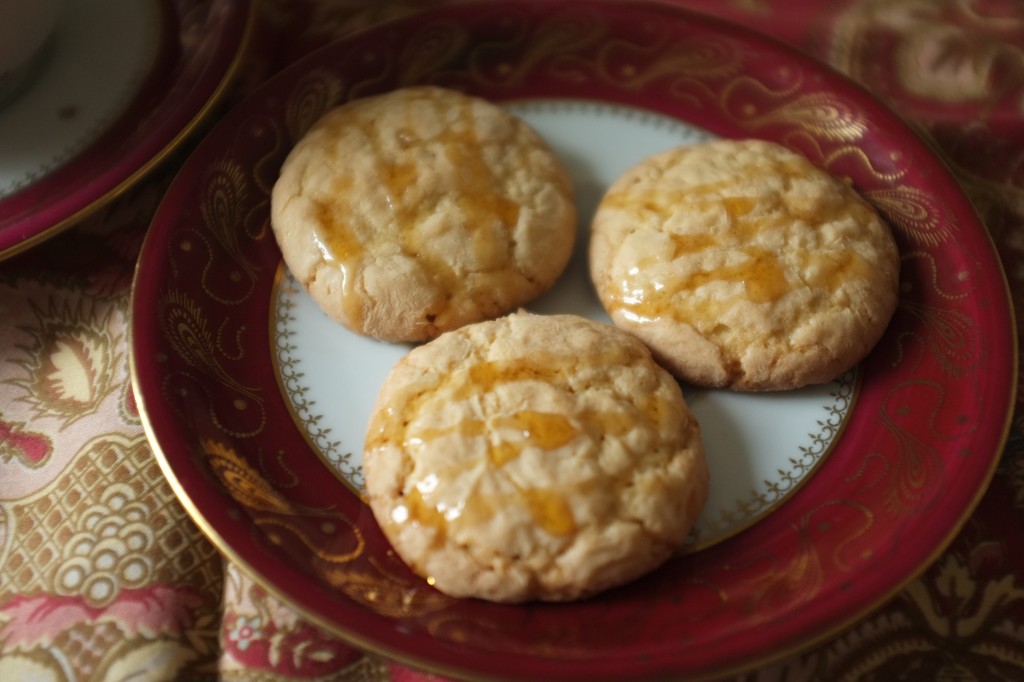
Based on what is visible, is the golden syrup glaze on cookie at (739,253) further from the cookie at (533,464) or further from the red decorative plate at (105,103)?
the red decorative plate at (105,103)

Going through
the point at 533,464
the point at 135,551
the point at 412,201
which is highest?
the point at 412,201

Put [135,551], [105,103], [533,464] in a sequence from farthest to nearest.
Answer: [105,103], [135,551], [533,464]

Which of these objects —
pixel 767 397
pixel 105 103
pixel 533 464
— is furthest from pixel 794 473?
pixel 105 103

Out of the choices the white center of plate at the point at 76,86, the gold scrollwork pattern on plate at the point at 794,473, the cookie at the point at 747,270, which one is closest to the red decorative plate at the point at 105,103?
the white center of plate at the point at 76,86

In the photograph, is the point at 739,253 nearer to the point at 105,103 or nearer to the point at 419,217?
the point at 419,217

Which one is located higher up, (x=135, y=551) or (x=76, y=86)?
(x=76, y=86)

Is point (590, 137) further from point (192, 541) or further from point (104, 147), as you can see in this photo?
point (192, 541)

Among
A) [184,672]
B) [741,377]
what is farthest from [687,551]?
[184,672]
